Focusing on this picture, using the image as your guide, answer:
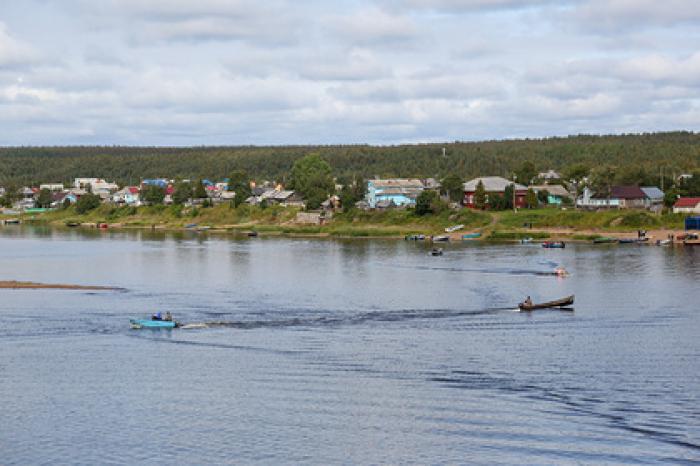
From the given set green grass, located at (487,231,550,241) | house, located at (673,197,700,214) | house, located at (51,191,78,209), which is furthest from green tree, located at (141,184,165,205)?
house, located at (673,197,700,214)

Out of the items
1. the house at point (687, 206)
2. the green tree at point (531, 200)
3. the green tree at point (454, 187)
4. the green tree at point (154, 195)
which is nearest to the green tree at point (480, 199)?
the green tree at point (454, 187)

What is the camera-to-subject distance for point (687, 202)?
109 metres

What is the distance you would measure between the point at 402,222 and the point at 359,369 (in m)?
82.5

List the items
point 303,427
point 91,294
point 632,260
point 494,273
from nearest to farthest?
point 303,427
point 91,294
point 494,273
point 632,260

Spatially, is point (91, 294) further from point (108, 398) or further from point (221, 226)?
point (221, 226)

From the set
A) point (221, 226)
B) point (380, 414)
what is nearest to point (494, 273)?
point (380, 414)

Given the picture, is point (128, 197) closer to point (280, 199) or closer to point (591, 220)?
point (280, 199)

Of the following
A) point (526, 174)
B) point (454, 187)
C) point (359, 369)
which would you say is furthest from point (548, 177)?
point (359, 369)

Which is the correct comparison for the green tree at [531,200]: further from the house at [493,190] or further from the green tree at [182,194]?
the green tree at [182,194]

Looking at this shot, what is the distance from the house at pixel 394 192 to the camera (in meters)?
138

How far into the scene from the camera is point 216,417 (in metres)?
34.7

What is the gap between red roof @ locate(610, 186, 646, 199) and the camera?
11731 centimetres

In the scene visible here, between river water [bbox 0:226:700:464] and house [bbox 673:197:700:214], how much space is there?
33.7m

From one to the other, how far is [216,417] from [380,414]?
18.9ft
